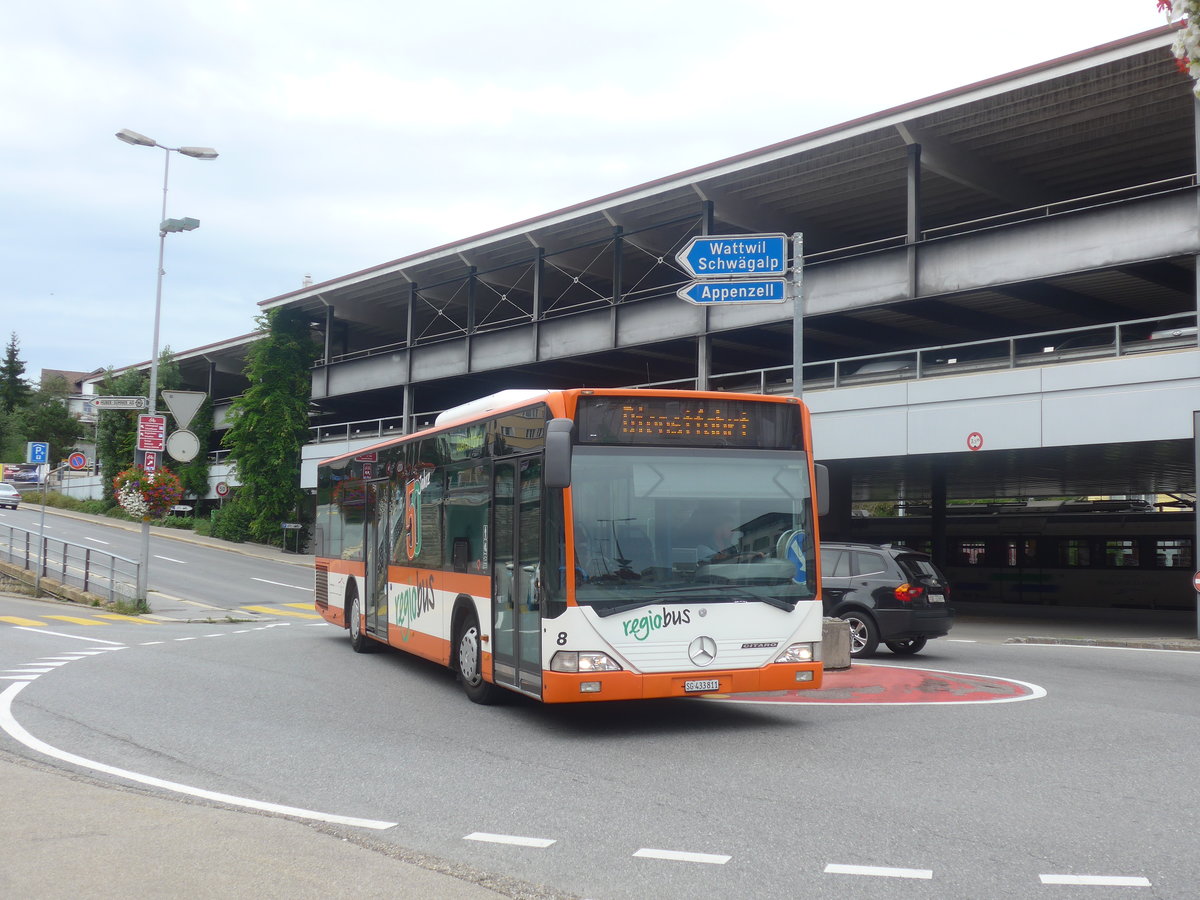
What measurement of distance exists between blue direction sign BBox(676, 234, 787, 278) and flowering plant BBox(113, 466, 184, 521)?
46.7 feet

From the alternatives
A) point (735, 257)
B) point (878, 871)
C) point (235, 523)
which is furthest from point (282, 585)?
point (878, 871)

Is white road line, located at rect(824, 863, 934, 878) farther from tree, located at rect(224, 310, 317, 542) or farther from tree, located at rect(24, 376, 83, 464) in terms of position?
tree, located at rect(24, 376, 83, 464)

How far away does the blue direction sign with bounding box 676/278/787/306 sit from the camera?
14.6m

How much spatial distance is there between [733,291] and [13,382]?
12287cm

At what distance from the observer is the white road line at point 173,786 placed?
6.32m

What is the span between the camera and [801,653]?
9.73 meters

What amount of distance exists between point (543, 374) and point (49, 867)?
3732 cm

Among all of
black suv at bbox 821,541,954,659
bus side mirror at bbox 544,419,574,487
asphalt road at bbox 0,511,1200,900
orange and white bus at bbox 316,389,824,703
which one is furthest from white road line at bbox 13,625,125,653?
black suv at bbox 821,541,954,659

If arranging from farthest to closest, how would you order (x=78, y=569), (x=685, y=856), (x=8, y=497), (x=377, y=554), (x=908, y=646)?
(x=8, y=497)
(x=78, y=569)
(x=908, y=646)
(x=377, y=554)
(x=685, y=856)

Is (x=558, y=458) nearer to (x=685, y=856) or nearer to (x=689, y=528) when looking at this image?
(x=689, y=528)

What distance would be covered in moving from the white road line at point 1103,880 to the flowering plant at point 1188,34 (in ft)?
11.5

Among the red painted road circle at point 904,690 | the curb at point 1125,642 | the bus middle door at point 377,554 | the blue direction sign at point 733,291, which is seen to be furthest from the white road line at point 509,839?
the curb at point 1125,642

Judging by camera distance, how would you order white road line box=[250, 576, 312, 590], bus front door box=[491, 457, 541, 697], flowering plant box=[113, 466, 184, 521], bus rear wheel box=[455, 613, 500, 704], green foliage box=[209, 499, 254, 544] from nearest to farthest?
1. bus front door box=[491, 457, 541, 697]
2. bus rear wheel box=[455, 613, 500, 704]
3. flowering plant box=[113, 466, 184, 521]
4. white road line box=[250, 576, 312, 590]
5. green foliage box=[209, 499, 254, 544]

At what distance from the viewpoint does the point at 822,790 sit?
7.25 meters
